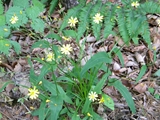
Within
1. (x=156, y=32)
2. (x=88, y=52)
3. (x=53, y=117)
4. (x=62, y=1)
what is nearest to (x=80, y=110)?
(x=53, y=117)

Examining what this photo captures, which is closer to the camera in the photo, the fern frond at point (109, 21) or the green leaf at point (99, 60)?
the green leaf at point (99, 60)

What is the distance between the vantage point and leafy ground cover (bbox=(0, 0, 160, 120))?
2100 millimetres

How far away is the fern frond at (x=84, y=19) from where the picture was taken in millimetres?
2604

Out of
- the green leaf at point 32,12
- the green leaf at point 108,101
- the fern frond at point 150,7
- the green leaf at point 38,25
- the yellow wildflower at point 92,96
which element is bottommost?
the yellow wildflower at point 92,96

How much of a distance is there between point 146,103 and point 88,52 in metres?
0.66

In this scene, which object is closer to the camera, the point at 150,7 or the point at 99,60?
the point at 99,60

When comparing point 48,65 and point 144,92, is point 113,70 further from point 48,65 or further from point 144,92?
point 48,65

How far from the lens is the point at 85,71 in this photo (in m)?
2.07

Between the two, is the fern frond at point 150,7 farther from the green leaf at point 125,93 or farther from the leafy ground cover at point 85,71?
the green leaf at point 125,93

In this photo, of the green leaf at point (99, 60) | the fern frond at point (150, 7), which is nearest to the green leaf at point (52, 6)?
the fern frond at point (150, 7)

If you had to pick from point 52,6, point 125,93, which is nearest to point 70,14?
point 52,6

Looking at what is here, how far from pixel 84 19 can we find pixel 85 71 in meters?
0.72

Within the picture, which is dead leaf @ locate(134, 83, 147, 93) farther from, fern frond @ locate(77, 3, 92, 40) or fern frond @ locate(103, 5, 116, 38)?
fern frond @ locate(77, 3, 92, 40)

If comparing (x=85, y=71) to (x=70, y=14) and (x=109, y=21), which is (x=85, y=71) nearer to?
(x=109, y=21)
